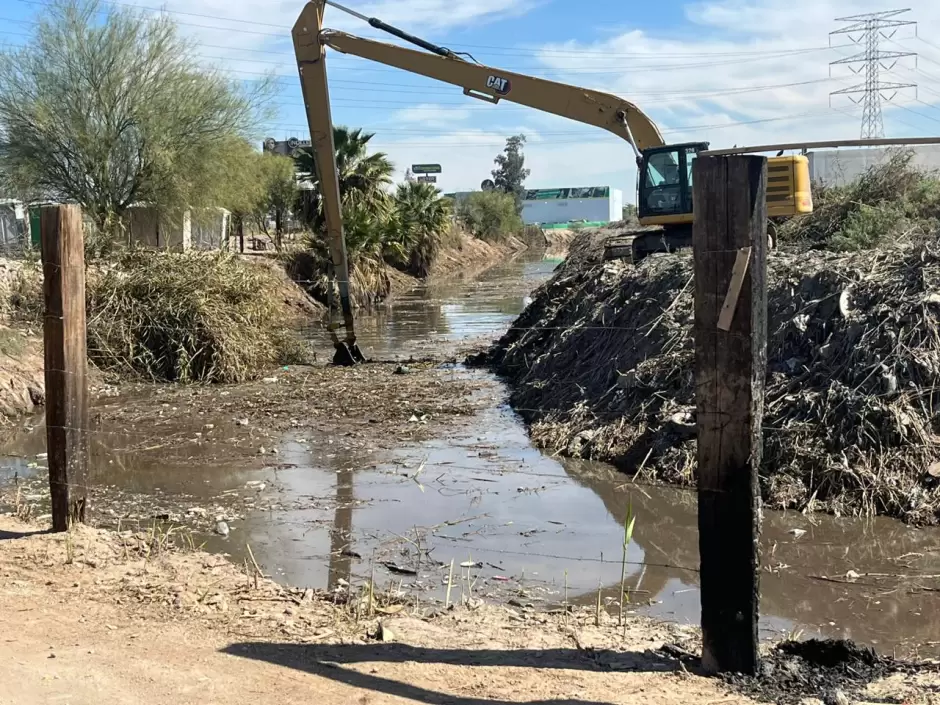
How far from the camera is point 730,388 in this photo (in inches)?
165

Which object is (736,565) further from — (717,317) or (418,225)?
(418,225)

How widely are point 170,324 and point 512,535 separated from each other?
10335mm

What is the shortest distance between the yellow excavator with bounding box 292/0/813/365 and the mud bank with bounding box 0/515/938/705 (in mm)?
11245

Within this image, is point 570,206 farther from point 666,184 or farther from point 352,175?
point 666,184

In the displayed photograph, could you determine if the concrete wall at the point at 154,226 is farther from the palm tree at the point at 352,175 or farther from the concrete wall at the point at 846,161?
the concrete wall at the point at 846,161

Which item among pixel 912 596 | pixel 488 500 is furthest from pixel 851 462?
pixel 488 500

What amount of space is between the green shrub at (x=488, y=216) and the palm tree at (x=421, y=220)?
30044 mm

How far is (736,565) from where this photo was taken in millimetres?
4266

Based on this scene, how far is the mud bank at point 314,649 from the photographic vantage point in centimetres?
415

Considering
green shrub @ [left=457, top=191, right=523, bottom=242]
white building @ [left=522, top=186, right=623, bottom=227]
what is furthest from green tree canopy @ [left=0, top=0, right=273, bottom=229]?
white building @ [left=522, top=186, right=623, bottom=227]

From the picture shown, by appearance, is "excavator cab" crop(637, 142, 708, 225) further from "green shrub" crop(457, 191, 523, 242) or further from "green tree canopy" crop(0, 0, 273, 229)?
"green shrub" crop(457, 191, 523, 242)

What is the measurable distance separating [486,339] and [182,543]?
50.5 ft

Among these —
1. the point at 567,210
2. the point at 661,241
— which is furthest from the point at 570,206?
the point at 661,241

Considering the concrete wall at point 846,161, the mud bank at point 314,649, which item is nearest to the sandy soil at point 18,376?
the mud bank at point 314,649
